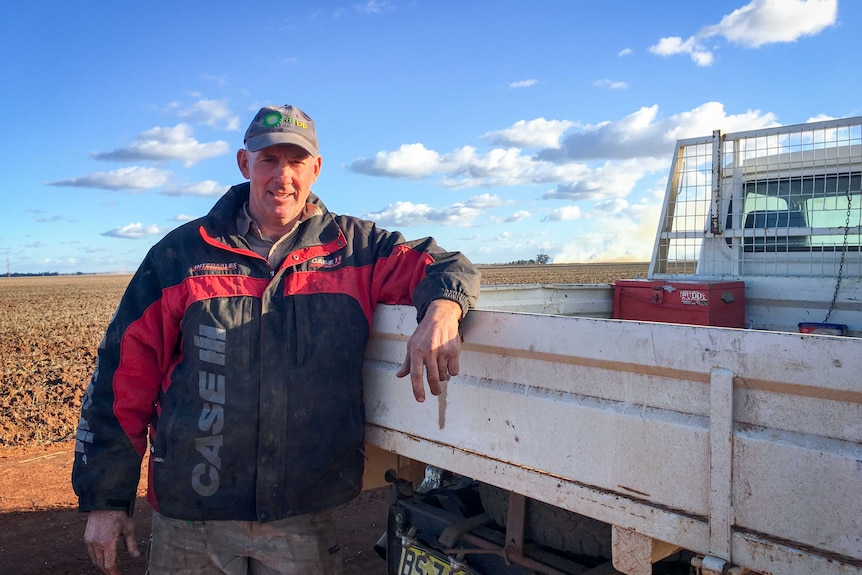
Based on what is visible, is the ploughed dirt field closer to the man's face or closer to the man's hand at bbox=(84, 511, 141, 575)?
the man's hand at bbox=(84, 511, 141, 575)

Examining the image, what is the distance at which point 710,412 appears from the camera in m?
1.73

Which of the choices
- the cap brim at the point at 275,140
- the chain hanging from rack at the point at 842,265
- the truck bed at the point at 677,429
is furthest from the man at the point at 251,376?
the chain hanging from rack at the point at 842,265

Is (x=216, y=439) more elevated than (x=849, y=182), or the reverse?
(x=849, y=182)

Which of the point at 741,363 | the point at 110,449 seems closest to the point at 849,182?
the point at 741,363

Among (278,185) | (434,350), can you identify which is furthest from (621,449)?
(278,185)

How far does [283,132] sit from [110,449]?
55.0 inches

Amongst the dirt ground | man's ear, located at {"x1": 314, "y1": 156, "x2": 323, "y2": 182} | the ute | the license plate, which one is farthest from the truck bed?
the dirt ground

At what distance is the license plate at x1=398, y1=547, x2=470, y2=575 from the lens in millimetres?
2662

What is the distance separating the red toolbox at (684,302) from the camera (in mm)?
4129

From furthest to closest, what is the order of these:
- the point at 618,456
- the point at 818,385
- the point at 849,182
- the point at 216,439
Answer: the point at 849,182, the point at 216,439, the point at 618,456, the point at 818,385

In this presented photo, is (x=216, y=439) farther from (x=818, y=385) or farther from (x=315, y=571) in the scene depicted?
(x=818, y=385)

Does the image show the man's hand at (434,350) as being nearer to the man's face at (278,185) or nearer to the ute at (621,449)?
the ute at (621,449)

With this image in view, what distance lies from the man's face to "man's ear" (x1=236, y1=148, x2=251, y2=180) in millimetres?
92

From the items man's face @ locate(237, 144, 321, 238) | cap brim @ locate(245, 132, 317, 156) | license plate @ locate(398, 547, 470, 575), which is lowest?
license plate @ locate(398, 547, 470, 575)
